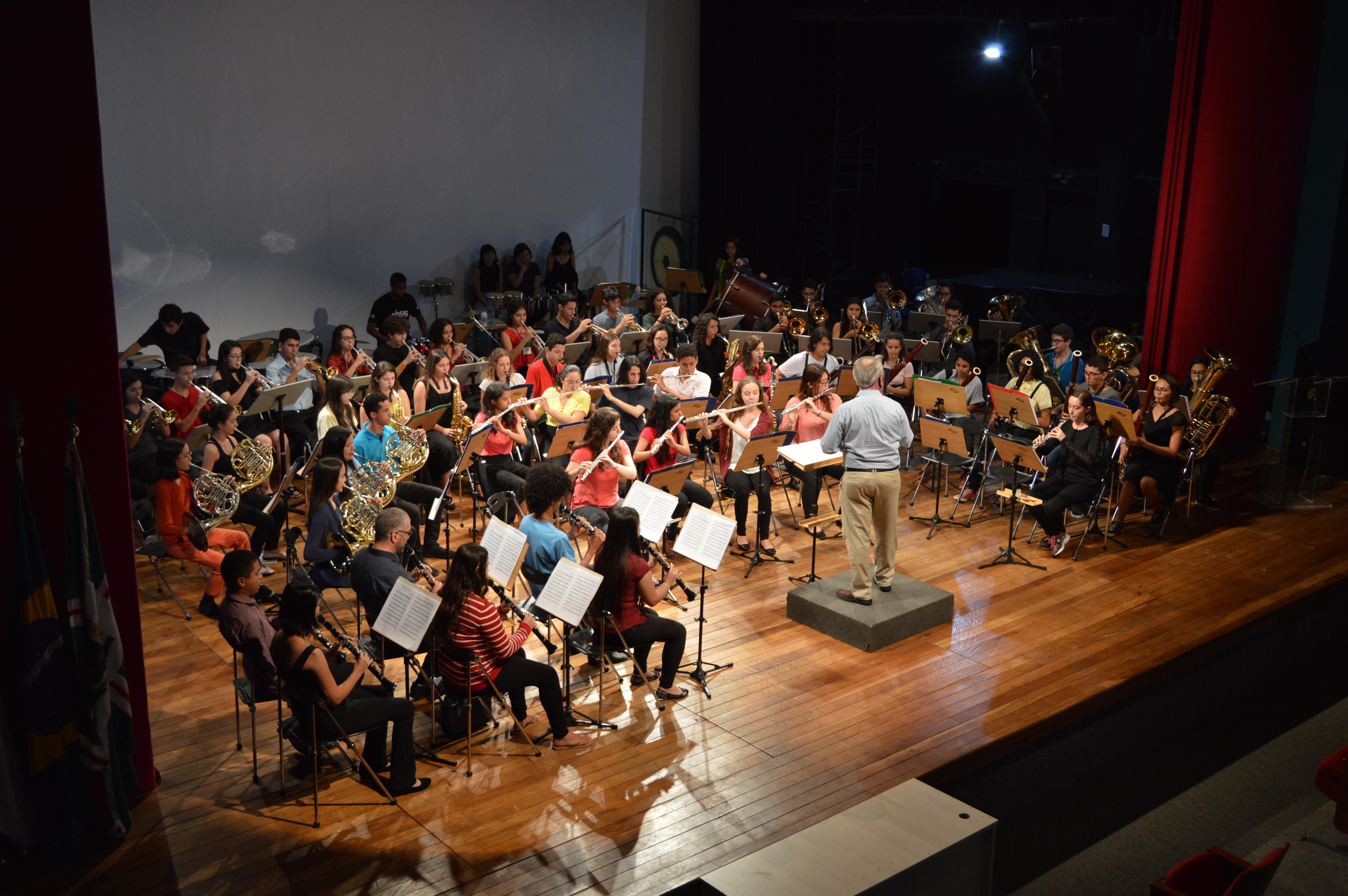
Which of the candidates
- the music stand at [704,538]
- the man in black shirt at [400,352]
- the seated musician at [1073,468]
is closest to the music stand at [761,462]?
the music stand at [704,538]

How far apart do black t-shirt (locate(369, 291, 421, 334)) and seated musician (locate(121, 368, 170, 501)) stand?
349 centimetres

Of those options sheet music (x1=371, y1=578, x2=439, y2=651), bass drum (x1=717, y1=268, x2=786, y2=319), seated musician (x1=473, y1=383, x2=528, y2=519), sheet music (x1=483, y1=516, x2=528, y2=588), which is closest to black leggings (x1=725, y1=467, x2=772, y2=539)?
seated musician (x1=473, y1=383, x2=528, y2=519)

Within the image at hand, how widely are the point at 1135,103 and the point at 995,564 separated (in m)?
8.99

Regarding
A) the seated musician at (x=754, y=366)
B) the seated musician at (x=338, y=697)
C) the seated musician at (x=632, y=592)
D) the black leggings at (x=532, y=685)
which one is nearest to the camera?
the seated musician at (x=338, y=697)

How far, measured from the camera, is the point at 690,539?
18.7 ft

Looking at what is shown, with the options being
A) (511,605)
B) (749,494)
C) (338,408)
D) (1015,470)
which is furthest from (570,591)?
(1015,470)

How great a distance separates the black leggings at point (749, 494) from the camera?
7.65m

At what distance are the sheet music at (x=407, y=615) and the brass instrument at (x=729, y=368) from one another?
4235 mm

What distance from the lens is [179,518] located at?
242 inches

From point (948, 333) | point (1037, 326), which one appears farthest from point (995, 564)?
point (1037, 326)

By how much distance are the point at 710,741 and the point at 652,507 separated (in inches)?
50.0

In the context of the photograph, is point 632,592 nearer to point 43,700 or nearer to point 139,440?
point 43,700

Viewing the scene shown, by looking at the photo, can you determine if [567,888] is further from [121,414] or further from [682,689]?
[121,414]

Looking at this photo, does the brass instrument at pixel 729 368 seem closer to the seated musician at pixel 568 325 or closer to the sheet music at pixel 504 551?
the seated musician at pixel 568 325
